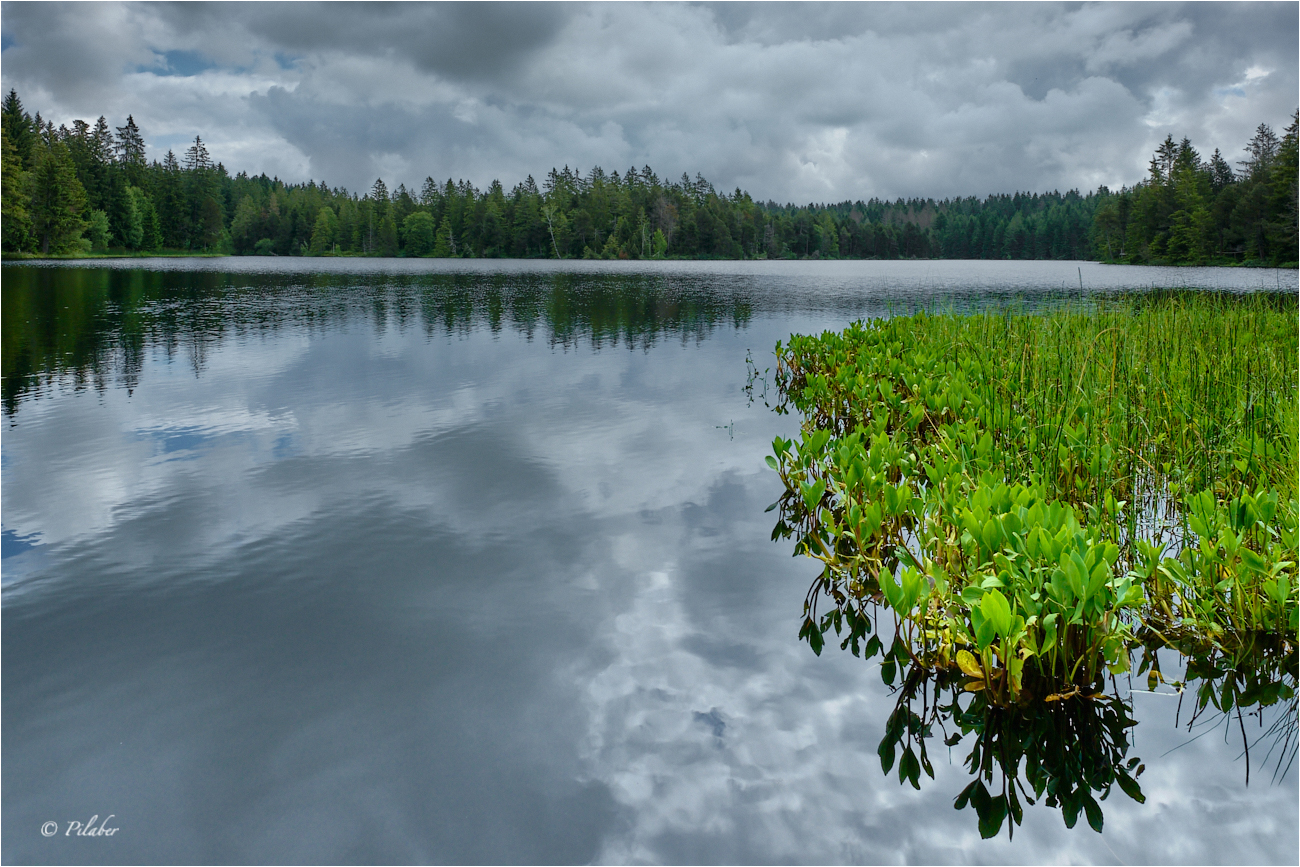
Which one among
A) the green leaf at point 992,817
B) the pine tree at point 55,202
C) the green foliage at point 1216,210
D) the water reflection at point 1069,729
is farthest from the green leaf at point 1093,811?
the pine tree at point 55,202

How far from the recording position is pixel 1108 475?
514 cm

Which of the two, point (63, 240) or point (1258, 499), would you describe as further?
point (63, 240)

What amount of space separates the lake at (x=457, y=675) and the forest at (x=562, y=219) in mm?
56010

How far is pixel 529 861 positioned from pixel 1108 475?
4.55 meters

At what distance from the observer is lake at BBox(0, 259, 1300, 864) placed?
2820mm

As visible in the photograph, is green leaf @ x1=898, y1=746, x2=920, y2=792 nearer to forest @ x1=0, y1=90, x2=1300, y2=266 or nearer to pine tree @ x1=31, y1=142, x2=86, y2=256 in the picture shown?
forest @ x1=0, y1=90, x2=1300, y2=266

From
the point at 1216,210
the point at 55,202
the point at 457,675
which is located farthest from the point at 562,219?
the point at 457,675

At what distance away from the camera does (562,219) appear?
97.8 meters

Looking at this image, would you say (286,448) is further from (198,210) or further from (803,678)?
(198,210)

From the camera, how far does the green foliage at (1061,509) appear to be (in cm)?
318

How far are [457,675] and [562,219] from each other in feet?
325

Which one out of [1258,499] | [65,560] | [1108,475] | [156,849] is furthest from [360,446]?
[1258,499]

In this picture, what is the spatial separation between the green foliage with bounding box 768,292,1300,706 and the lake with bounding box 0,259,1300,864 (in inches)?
17.3

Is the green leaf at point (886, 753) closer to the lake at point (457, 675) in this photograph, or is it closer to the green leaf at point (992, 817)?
the lake at point (457, 675)
